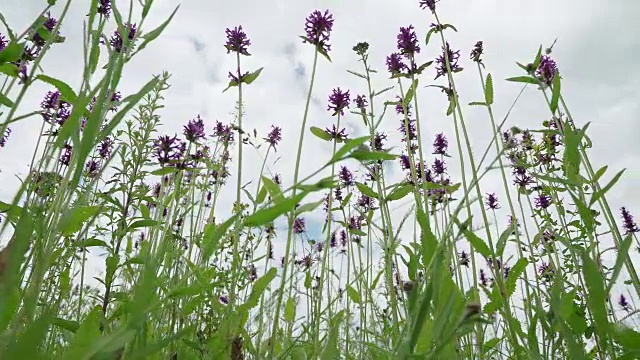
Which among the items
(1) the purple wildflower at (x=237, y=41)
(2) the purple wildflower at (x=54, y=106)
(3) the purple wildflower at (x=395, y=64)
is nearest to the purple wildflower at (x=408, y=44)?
(3) the purple wildflower at (x=395, y=64)

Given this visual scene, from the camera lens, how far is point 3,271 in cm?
32

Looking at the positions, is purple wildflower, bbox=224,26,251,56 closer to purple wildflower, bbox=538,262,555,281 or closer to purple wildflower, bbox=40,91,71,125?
purple wildflower, bbox=40,91,71,125

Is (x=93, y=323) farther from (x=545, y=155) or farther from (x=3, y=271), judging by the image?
(x=545, y=155)

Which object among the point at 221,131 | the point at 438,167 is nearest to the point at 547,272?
the point at 438,167

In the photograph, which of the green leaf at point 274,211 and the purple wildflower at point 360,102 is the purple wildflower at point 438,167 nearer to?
the purple wildflower at point 360,102

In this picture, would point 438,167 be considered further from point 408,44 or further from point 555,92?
point 555,92

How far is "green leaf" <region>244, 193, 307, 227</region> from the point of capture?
1.56 ft

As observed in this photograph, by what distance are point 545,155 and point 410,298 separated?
8.36ft

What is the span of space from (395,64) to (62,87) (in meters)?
2.20

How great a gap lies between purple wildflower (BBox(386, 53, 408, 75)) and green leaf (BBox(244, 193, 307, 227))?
2.31 meters

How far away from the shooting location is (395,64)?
8.98 ft

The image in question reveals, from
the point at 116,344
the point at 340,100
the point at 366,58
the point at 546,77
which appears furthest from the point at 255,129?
the point at 116,344

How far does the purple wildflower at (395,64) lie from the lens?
8.85 ft

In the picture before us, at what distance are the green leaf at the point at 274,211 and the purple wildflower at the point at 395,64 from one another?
91.0 inches
